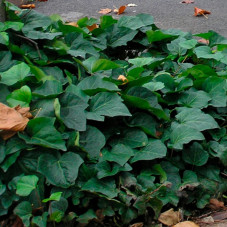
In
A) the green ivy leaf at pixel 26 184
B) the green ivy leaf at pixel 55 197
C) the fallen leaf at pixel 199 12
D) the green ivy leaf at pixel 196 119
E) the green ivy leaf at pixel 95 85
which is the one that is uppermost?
the green ivy leaf at pixel 95 85

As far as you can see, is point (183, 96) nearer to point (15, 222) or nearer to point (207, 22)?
point (15, 222)

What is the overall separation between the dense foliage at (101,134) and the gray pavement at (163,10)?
2.34m

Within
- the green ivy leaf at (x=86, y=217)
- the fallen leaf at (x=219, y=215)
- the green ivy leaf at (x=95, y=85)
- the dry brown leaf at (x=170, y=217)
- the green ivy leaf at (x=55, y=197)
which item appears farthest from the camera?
the green ivy leaf at (x=95, y=85)

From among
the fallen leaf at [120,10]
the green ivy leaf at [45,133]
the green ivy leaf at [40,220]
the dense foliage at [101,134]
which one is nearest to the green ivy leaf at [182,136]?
the dense foliage at [101,134]

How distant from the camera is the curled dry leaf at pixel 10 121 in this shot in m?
1.89

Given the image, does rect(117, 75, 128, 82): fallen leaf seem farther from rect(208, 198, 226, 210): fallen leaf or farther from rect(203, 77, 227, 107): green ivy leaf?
rect(208, 198, 226, 210): fallen leaf

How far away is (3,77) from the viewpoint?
2203mm

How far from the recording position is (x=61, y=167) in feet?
6.28

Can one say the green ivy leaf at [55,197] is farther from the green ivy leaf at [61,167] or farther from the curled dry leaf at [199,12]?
the curled dry leaf at [199,12]

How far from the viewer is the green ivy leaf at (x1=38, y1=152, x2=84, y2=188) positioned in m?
1.88

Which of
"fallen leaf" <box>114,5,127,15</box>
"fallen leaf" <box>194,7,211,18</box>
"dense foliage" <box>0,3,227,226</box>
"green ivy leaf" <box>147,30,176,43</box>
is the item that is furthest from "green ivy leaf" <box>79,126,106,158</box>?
"fallen leaf" <box>114,5,127,15</box>

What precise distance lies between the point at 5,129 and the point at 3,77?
42 cm

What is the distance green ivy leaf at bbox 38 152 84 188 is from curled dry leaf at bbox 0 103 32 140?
0.17m

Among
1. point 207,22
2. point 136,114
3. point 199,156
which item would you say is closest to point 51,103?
point 136,114
